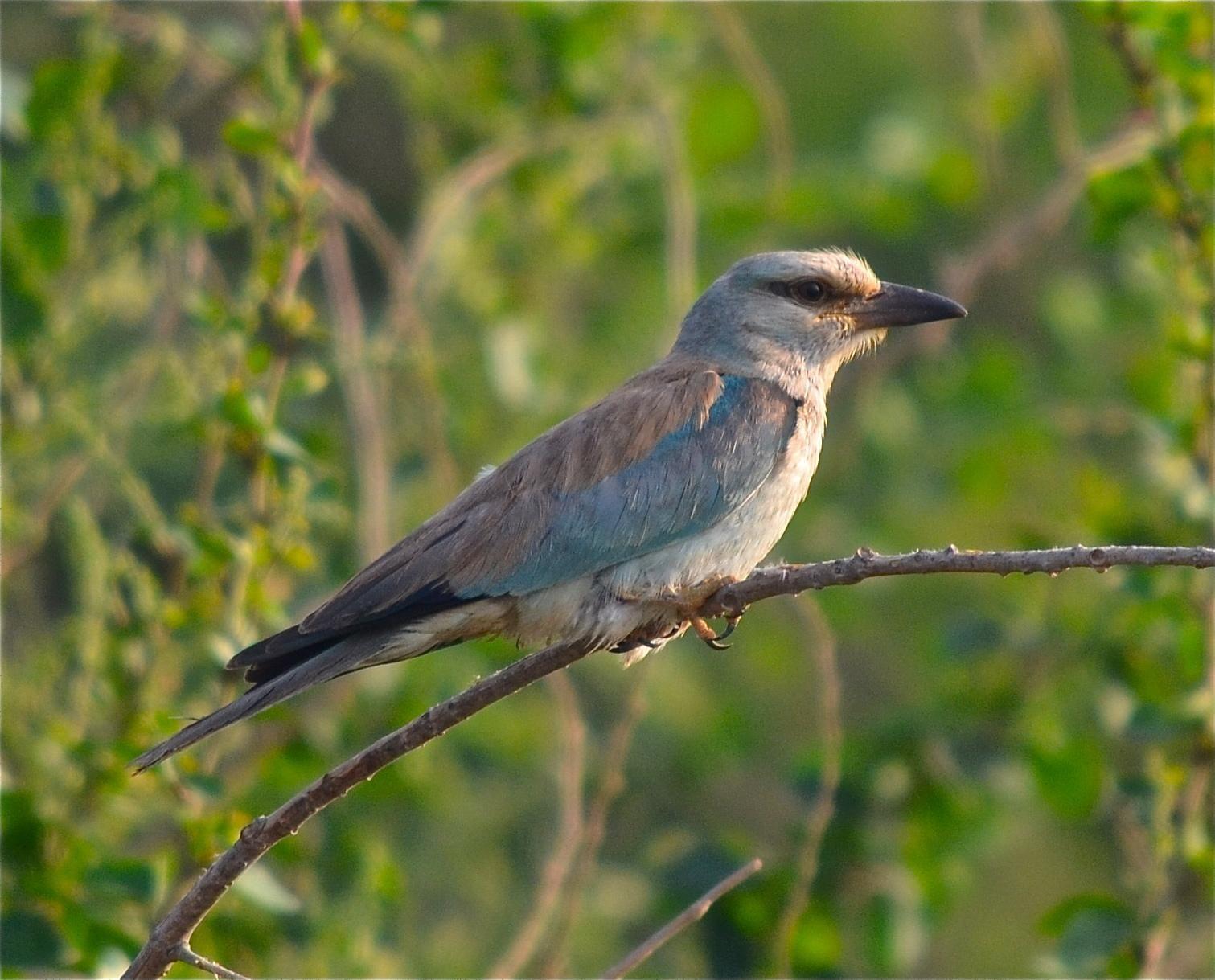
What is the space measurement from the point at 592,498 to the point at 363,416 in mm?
1084

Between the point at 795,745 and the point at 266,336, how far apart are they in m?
4.55

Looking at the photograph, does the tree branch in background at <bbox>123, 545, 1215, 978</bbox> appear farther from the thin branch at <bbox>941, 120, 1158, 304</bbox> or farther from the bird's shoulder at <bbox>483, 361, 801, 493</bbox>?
the thin branch at <bbox>941, 120, 1158, 304</bbox>

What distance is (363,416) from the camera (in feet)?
15.8

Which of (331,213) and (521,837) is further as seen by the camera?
(521,837)

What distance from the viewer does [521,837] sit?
6695 millimetres

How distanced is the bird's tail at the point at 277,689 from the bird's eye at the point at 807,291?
1.51 meters

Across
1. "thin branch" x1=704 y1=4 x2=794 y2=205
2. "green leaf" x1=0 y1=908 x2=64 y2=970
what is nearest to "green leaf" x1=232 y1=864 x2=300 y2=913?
"green leaf" x1=0 y1=908 x2=64 y2=970

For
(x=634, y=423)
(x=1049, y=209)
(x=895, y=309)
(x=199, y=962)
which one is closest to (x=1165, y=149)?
(x=1049, y=209)

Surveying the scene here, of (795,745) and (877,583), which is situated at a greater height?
(877,583)

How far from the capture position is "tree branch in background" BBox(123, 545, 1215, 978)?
273 cm

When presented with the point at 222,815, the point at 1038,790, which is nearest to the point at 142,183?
the point at 222,815

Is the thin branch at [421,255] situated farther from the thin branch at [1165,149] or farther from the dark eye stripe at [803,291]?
the thin branch at [1165,149]

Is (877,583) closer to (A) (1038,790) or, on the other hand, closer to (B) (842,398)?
(B) (842,398)

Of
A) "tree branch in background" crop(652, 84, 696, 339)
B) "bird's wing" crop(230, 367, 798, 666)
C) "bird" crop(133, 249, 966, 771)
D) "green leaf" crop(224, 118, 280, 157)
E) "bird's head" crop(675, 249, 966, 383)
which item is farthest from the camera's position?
"tree branch in background" crop(652, 84, 696, 339)
